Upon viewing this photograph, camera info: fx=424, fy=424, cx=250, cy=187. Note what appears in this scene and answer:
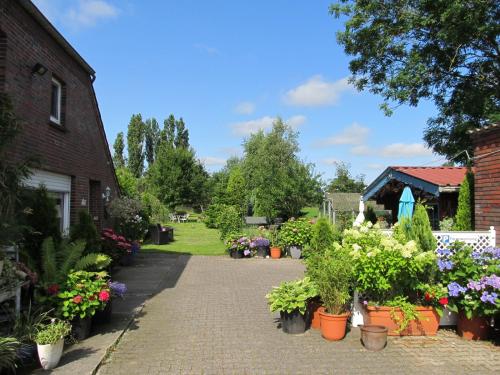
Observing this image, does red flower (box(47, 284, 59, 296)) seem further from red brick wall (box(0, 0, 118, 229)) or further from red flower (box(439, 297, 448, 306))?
red flower (box(439, 297, 448, 306))

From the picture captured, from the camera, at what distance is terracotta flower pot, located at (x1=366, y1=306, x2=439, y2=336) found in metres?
5.91

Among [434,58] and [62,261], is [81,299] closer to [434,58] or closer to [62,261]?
[62,261]

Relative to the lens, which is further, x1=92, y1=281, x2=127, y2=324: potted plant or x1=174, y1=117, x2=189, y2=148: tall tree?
x1=174, y1=117, x2=189, y2=148: tall tree

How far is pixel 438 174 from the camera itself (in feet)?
45.6

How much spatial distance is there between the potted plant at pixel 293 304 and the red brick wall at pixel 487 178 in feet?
16.7

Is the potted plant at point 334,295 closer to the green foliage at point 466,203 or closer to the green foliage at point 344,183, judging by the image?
the green foliage at point 466,203

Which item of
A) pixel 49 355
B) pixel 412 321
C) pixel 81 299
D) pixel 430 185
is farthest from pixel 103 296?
pixel 430 185

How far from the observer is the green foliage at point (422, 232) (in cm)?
644

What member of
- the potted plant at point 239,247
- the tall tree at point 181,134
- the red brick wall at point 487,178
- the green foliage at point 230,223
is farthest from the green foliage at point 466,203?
the tall tree at point 181,134

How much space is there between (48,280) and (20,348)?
1.18 metres

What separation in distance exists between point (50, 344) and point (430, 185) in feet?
36.8

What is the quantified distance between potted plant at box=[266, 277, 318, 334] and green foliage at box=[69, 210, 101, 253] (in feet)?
13.2

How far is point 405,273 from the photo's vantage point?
5.78 metres

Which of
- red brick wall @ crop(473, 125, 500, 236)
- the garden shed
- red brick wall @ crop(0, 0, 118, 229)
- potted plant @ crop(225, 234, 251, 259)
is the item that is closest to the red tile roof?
the garden shed
